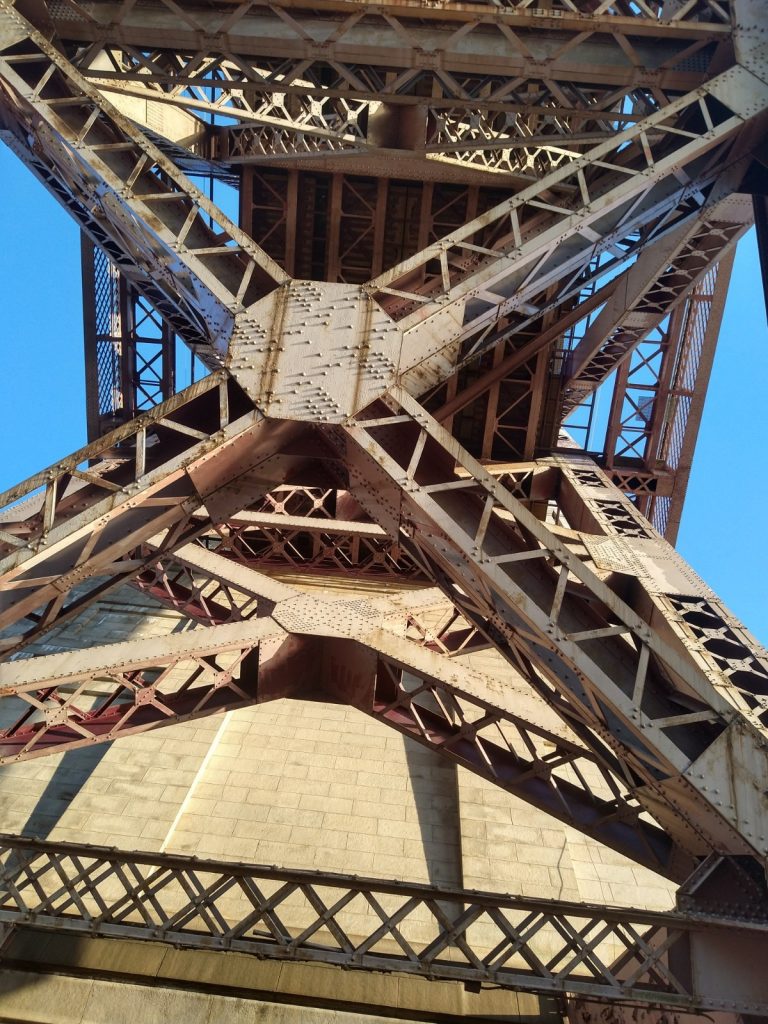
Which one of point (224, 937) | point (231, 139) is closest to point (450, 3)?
Answer: point (231, 139)

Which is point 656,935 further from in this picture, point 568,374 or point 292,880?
point 568,374

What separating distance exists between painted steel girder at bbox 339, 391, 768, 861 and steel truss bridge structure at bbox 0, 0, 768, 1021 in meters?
0.03

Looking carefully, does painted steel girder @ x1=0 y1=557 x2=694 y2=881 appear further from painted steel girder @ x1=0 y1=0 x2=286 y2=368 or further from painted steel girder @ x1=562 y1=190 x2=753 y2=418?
painted steel girder @ x1=562 y1=190 x2=753 y2=418

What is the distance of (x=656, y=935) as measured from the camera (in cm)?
574

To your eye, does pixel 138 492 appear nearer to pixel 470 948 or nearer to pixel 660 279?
pixel 470 948

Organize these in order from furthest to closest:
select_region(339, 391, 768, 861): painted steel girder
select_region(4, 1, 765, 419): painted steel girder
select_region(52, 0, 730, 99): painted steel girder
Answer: select_region(52, 0, 730, 99): painted steel girder < select_region(4, 1, 765, 419): painted steel girder < select_region(339, 391, 768, 861): painted steel girder

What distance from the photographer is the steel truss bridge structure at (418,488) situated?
5375mm

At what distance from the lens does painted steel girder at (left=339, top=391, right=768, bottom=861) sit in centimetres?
492

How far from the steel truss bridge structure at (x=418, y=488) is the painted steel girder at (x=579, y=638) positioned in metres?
0.03

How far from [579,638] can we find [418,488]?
5.52 feet

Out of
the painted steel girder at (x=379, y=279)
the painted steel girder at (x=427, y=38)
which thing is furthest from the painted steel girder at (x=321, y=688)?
the painted steel girder at (x=427, y=38)

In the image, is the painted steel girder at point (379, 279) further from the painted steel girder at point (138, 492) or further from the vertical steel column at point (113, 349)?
the vertical steel column at point (113, 349)

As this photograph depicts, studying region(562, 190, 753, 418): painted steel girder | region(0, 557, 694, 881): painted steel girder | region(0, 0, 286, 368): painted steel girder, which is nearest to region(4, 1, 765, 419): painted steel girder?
region(0, 0, 286, 368): painted steel girder

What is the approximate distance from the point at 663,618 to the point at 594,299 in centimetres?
610
